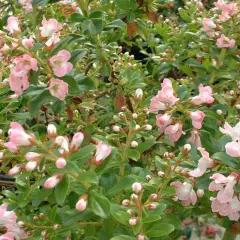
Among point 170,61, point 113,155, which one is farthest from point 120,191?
point 170,61

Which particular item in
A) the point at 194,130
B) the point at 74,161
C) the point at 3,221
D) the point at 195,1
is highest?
the point at 74,161

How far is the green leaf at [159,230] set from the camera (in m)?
1.12

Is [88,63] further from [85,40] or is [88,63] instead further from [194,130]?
[194,130]

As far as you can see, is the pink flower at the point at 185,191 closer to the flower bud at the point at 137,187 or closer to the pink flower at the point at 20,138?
the flower bud at the point at 137,187

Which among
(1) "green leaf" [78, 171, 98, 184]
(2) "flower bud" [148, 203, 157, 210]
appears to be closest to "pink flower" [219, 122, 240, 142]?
(2) "flower bud" [148, 203, 157, 210]

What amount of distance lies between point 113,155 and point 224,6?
74cm

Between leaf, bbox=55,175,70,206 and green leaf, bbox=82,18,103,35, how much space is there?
536 millimetres

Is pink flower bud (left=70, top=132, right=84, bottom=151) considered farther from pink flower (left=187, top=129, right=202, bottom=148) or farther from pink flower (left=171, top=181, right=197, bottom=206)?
pink flower (left=187, top=129, right=202, bottom=148)

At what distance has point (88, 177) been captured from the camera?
1059mm

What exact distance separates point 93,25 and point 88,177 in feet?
1.86

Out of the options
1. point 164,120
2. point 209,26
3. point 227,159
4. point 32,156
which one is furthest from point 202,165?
point 209,26

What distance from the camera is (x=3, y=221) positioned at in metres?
1.22

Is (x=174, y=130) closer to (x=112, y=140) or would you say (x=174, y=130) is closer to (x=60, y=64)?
(x=112, y=140)

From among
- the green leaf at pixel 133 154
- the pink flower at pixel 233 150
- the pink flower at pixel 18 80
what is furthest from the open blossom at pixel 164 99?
the pink flower at pixel 18 80
